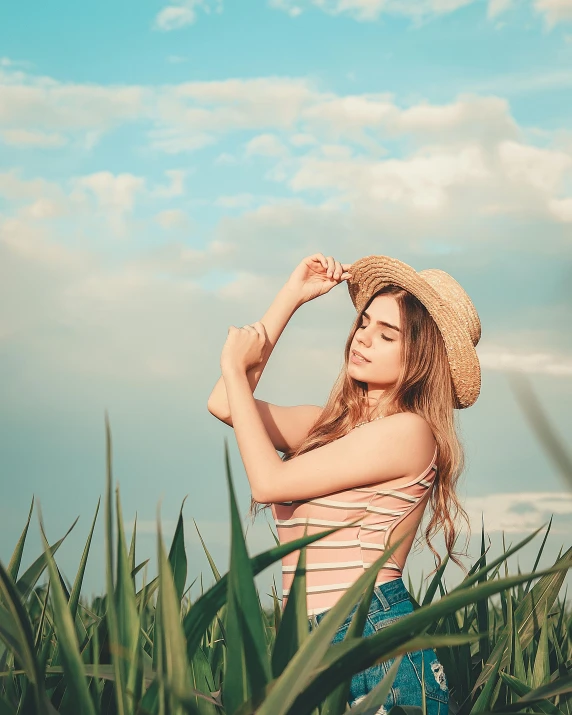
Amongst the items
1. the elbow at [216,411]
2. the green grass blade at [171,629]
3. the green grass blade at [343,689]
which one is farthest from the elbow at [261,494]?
the green grass blade at [171,629]

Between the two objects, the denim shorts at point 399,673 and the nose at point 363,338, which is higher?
the nose at point 363,338

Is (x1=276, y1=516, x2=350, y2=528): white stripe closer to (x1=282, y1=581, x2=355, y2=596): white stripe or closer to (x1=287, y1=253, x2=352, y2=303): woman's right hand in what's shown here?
(x1=282, y1=581, x2=355, y2=596): white stripe

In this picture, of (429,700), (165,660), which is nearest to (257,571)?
(165,660)

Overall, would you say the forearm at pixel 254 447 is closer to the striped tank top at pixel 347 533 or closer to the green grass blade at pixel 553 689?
the striped tank top at pixel 347 533

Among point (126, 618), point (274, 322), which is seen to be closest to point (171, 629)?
point (126, 618)

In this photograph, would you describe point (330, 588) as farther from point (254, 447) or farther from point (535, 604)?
point (535, 604)

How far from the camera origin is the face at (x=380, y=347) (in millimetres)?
2529

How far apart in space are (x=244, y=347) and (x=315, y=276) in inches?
22.5

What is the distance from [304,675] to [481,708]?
0.99 meters

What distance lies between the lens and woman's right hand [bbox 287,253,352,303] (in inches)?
111

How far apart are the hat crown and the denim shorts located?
3.31ft

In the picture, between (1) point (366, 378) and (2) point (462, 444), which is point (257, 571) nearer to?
(1) point (366, 378)

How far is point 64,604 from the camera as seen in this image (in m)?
1.01

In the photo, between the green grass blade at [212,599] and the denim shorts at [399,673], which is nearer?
the green grass blade at [212,599]
